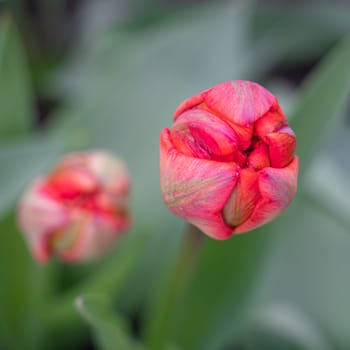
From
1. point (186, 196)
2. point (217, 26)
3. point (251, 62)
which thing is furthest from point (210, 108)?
point (251, 62)

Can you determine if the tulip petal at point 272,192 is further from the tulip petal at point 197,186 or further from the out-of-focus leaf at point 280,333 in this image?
Result: the out-of-focus leaf at point 280,333

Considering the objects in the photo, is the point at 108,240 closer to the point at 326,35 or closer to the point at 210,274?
the point at 210,274

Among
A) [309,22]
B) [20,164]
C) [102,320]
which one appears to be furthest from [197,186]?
[309,22]

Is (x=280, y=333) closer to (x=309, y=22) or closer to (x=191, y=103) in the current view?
(x=191, y=103)

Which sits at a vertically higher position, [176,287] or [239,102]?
[239,102]

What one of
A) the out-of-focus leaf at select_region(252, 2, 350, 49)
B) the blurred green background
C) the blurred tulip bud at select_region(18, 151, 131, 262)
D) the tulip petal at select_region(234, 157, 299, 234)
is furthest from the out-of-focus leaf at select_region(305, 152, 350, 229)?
the out-of-focus leaf at select_region(252, 2, 350, 49)
